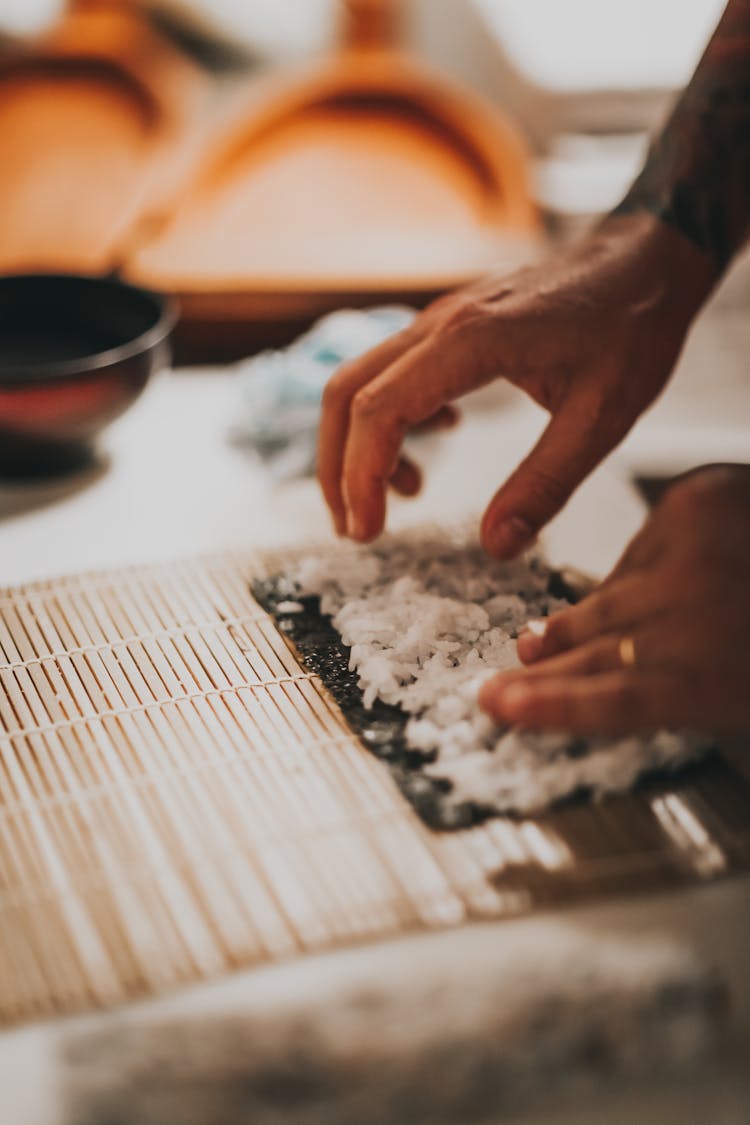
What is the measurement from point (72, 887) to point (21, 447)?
0.69 metres

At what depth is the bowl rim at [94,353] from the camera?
1.23m

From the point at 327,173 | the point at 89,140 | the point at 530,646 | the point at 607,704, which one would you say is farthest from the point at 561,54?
the point at 607,704

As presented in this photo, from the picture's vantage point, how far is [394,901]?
2.51ft

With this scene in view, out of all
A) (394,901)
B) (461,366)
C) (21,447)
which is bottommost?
(21,447)

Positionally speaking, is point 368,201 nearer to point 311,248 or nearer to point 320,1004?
point 311,248

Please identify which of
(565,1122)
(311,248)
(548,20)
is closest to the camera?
(565,1122)

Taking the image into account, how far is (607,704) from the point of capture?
805 mm

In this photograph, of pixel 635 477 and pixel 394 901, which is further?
pixel 635 477

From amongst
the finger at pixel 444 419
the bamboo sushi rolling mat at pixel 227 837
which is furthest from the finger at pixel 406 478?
the bamboo sushi rolling mat at pixel 227 837

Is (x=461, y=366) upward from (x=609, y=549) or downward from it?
upward

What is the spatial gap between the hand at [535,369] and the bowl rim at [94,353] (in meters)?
0.29

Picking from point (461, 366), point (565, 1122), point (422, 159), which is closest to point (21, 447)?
point (461, 366)

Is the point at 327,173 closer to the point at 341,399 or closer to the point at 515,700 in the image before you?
the point at 341,399

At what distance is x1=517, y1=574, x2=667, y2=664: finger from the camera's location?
848mm
